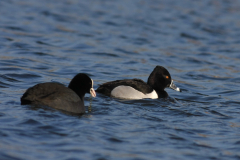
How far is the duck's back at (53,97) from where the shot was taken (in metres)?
8.10

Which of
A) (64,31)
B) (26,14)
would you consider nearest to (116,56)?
(64,31)

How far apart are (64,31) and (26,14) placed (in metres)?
3.46

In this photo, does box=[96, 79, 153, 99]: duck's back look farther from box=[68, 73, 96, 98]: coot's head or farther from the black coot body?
the black coot body

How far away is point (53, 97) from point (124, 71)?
21.6ft

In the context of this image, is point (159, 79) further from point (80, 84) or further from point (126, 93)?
point (80, 84)

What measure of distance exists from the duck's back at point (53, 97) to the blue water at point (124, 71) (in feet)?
0.60

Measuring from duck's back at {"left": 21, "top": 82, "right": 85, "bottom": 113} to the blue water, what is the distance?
0.60ft

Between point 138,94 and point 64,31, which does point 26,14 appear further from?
point 138,94

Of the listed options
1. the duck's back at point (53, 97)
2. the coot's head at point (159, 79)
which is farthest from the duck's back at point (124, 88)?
the duck's back at point (53, 97)


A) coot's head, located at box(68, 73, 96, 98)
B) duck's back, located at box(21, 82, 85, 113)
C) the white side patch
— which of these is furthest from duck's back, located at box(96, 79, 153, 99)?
duck's back, located at box(21, 82, 85, 113)

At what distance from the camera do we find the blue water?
6961mm

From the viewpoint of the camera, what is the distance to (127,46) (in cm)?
1823

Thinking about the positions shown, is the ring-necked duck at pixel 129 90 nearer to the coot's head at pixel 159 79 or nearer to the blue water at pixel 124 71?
the coot's head at pixel 159 79

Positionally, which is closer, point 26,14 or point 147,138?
point 147,138
